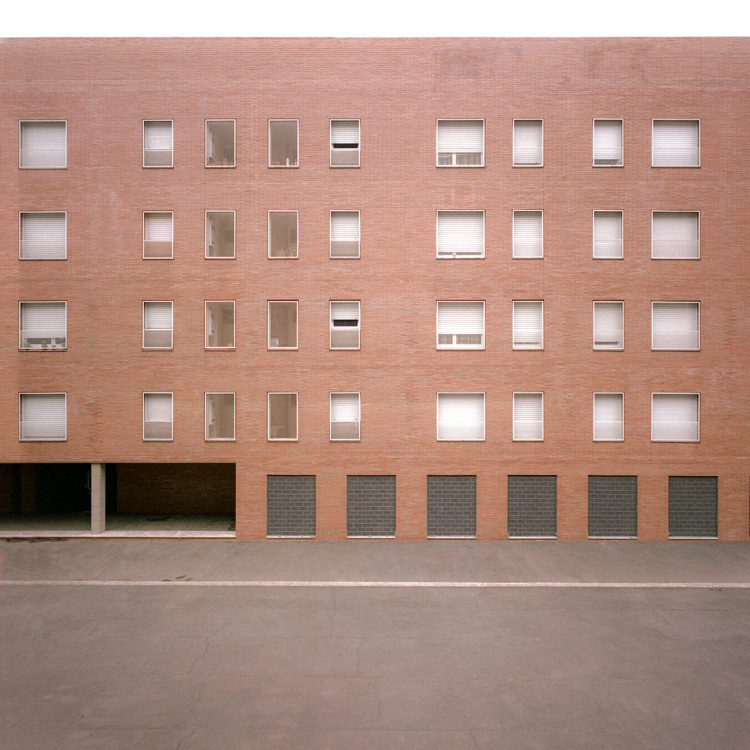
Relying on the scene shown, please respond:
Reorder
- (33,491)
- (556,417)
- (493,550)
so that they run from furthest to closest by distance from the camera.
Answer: (33,491) < (556,417) < (493,550)

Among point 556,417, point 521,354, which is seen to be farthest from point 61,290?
point 556,417

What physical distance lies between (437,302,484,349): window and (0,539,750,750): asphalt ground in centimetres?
679

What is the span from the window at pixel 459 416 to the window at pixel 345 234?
5789mm

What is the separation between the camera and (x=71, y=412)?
17.6 metres

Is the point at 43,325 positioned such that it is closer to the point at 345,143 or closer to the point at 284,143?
the point at 284,143

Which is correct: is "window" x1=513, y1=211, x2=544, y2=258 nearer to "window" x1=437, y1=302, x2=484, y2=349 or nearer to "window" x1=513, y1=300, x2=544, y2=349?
"window" x1=513, y1=300, x2=544, y2=349

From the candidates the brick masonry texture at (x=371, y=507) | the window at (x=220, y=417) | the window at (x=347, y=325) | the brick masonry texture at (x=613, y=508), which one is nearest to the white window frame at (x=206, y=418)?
the window at (x=220, y=417)

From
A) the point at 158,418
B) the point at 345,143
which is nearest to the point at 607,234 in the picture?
the point at 345,143

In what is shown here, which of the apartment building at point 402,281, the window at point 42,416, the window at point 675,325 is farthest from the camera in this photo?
the window at point 42,416

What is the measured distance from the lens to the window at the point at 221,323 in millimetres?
17734

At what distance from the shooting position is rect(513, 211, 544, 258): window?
58.1ft

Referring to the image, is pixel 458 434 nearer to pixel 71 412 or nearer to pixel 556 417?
pixel 556 417

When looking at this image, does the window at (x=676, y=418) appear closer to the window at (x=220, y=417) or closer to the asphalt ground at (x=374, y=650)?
the asphalt ground at (x=374, y=650)

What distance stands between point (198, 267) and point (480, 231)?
965 cm
